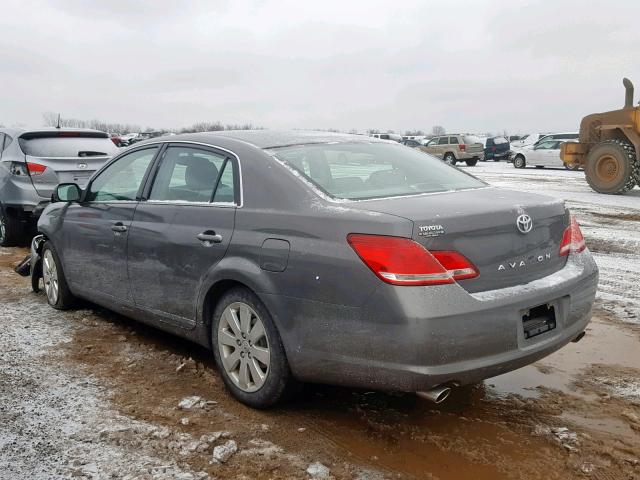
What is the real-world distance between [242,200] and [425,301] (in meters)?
1.26

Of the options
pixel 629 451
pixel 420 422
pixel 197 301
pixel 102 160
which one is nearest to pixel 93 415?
pixel 197 301

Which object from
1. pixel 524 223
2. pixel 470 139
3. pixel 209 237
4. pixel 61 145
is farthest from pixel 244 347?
pixel 470 139

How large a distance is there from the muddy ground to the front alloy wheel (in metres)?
0.17

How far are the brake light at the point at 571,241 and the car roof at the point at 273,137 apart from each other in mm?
1413

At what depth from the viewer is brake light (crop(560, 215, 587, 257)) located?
3.36 meters

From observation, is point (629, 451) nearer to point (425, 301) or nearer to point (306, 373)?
point (425, 301)

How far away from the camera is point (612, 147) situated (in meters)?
15.2

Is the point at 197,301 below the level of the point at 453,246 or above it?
below

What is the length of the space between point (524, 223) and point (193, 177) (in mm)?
2022

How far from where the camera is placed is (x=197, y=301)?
3674mm

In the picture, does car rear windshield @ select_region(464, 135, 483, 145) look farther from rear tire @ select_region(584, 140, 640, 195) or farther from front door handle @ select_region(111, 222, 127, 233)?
front door handle @ select_region(111, 222, 127, 233)

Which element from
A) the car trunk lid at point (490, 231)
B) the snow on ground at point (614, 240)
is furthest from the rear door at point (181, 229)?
the snow on ground at point (614, 240)

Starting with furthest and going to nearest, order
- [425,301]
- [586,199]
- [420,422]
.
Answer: [586,199], [420,422], [425,301]

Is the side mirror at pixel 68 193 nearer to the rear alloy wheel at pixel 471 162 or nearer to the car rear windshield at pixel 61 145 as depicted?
the car rear windshield at pixel 61 145
